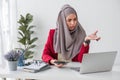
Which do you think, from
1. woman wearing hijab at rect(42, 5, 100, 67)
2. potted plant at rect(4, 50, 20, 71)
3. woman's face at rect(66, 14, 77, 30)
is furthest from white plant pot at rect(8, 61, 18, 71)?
woman's face at rect(66, 14, 77, 30)

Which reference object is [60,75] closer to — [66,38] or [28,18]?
[66,38]

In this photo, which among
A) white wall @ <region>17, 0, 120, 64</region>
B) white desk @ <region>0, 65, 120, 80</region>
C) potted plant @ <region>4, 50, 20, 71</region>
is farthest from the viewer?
white wall @ <region>17, 0, 120, 64</region>

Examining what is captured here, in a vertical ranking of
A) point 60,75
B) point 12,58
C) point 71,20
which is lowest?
point 60,75

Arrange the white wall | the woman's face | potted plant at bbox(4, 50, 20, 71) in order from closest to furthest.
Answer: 1. potted plant at bbox(4, 50, 20, 71)
2. the woman's face
3. the white wall

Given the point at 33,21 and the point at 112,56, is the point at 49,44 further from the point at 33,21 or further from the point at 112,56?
the point at 33,21

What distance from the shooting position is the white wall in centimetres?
332

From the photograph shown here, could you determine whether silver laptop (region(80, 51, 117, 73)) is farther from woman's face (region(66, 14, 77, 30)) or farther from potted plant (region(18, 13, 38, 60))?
potted plant (region(18, 13, 38, 60))

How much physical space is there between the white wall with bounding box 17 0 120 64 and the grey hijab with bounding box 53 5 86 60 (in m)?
1.20

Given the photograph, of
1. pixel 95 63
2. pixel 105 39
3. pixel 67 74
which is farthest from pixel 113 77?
pixel 105 39

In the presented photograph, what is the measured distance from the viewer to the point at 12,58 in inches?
66.1

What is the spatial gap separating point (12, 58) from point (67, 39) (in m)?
0.71

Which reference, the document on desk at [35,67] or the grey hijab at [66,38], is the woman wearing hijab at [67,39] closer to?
the grey hijab at [66,38]

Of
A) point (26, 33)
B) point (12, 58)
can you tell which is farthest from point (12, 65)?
point (26, 33)

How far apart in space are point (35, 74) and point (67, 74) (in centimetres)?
25
